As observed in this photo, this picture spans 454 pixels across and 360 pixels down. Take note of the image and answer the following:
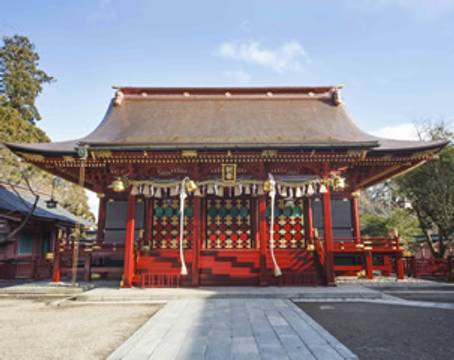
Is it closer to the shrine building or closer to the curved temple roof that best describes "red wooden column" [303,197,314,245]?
the shrine building

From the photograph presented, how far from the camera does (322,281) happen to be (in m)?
9.64

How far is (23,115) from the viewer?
26.0m

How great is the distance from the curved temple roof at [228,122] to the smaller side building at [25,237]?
18.2 feet

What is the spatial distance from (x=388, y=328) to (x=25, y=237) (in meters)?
19.4

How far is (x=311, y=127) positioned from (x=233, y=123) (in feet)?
12.1

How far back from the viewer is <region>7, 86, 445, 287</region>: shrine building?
377 inches

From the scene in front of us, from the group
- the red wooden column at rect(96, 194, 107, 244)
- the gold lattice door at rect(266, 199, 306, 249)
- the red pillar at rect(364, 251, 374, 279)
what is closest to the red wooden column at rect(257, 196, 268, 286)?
the gold lattice door at rect(266, 199, 306, 249)

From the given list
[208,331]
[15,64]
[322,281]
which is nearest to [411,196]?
[322,281]

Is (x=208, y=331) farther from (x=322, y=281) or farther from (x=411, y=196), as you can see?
(x=411, y=196)

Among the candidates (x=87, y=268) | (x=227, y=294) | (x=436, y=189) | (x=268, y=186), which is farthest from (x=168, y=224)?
(x=436, y=189)

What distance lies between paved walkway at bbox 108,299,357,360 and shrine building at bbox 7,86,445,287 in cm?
306

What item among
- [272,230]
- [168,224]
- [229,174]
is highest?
[229,174]

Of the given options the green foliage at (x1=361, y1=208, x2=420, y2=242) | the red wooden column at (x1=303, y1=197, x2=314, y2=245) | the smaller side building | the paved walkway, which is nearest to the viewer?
the paved walkway

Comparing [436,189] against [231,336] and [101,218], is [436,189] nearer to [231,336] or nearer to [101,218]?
[231,336]
